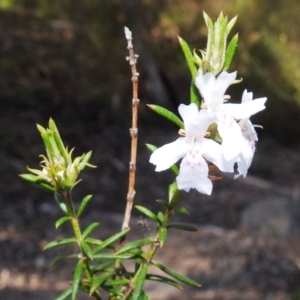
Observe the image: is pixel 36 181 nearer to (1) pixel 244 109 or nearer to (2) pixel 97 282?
(2) pixel 97 282

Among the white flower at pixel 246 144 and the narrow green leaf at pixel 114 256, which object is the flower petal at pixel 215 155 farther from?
the narrow green leaf at pixel 114 256

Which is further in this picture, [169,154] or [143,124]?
[143,124]

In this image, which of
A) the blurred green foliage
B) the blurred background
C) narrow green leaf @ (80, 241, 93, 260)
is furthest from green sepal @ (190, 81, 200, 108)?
the blurred green foliage

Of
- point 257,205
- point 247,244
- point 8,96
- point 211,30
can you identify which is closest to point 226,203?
point 257,205

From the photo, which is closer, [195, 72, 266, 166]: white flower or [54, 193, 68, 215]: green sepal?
[195, 72, 266, 166]: white flower

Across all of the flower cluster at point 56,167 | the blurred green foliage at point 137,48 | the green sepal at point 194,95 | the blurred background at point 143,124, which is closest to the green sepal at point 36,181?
the flower cluster at point 56,167

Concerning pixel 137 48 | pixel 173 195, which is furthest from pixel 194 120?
pixel 137 48

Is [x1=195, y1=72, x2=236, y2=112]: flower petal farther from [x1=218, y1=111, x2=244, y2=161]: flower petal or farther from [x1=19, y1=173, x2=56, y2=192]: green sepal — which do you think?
[x1=19, y1=173, x2=56, y2=192]: green sepal
